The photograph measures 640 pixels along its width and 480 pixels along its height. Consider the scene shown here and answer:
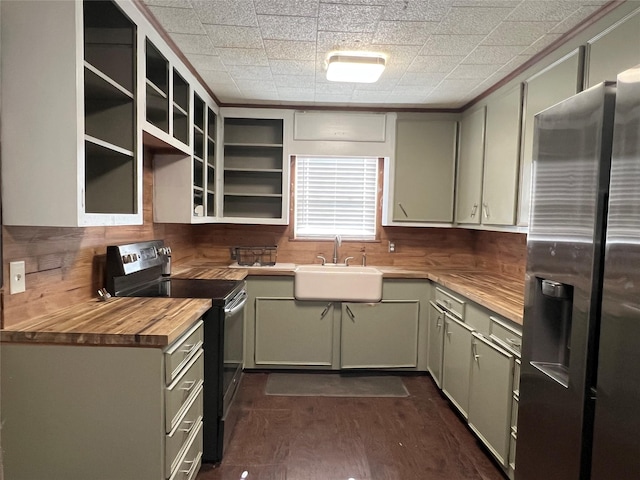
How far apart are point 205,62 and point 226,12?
0.67 m

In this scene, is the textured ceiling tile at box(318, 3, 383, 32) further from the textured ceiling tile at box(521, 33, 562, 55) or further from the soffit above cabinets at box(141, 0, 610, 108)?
the textured ceiling tile at box(521, 33, 562, 55)

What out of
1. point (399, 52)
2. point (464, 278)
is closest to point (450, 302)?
point (464, 278)

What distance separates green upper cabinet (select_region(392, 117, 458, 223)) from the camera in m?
3.37

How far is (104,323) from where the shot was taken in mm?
1491

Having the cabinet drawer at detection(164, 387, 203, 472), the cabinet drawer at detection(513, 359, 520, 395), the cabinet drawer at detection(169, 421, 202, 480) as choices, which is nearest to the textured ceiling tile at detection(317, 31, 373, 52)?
the cabinet drawer at detection(513, 359, 520, 395)

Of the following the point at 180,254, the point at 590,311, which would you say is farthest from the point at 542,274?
the point at 180,254

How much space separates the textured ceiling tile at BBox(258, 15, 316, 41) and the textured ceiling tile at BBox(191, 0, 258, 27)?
0.21 feet

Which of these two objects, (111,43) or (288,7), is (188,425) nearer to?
(111,43)

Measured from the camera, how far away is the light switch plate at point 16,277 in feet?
4.57

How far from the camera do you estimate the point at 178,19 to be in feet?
6.25

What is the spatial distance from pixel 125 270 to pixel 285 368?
1.69 meters

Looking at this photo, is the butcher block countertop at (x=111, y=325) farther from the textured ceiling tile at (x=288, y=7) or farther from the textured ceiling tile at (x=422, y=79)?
the textured ceiling tile at (x=422, y=79)

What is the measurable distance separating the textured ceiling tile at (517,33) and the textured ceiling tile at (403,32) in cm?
34

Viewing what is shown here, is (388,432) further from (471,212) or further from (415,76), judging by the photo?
(415,76)
